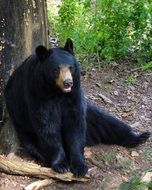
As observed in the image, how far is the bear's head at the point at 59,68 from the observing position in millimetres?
5008

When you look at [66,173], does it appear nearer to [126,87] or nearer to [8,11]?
[8,11]

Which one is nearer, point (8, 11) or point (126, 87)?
point (8, 11)

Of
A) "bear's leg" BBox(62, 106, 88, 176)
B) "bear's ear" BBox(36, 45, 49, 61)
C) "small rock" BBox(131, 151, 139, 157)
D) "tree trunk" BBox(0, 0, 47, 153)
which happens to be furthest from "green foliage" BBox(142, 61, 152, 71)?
"bear's ear" BBox(36, 45, 49, 61)

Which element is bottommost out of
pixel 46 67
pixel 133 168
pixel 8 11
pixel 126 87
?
pixel 133 168

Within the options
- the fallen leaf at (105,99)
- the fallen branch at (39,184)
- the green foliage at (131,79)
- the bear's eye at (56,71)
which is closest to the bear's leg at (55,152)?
the fallen branch at (39,184)

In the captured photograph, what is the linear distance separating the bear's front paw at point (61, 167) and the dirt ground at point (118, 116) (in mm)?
146

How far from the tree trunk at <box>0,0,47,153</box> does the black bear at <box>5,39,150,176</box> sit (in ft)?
0.36

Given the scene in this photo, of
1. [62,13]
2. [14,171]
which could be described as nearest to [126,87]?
[62,13]

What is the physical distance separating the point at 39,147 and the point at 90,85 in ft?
6.91

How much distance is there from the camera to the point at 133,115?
22.6 feet

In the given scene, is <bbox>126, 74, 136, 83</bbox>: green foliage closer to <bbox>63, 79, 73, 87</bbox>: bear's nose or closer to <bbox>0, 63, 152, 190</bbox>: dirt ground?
<bbox>0, 63, 152, 190</bbox>: dirt ground

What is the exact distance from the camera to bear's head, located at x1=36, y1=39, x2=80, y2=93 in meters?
5.01

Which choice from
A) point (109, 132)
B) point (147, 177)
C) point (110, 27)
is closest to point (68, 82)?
point (147, 177)

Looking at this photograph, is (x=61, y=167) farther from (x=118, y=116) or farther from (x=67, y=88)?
(x=118, y=116)
